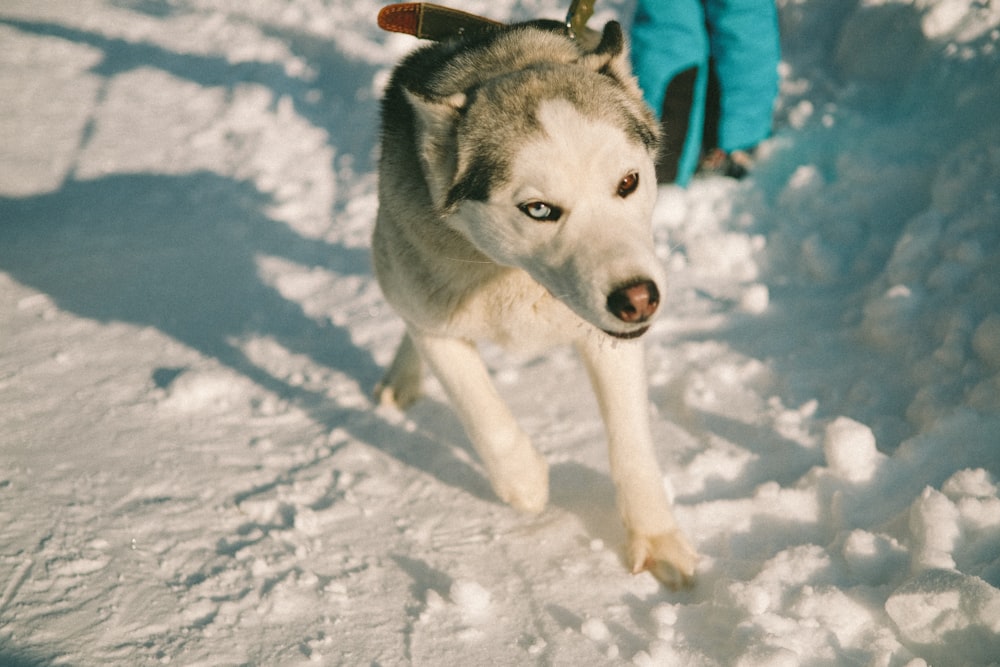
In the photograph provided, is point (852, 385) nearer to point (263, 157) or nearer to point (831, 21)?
point (831, 21)

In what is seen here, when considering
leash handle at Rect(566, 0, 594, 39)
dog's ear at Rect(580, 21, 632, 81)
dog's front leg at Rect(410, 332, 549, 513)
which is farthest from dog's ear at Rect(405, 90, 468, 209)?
leash handle at Rect(566, 0, 594, 39)

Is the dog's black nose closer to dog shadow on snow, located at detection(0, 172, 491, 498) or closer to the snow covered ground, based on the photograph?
the snow covered ground

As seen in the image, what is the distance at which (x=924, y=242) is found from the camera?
3148 mm

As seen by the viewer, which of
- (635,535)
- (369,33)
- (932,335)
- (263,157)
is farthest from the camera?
(369,33)

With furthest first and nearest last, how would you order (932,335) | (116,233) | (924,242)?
(116,233) < (924,242) < (932,335)

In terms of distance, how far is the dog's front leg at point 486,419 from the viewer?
2486 millimetres

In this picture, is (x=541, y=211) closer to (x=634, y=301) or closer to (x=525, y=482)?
(x=634, y=301)

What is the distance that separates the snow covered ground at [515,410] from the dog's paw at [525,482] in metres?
0.10

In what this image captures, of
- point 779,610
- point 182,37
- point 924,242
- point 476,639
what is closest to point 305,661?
point 476,639

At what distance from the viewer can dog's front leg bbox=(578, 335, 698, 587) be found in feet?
7.66

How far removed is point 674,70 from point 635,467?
245 cm

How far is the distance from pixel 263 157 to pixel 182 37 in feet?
7.77

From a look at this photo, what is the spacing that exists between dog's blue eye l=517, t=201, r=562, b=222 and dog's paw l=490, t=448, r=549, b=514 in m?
0.91

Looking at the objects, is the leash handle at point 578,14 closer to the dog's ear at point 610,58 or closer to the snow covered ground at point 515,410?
the dog's ear at point 610,58
